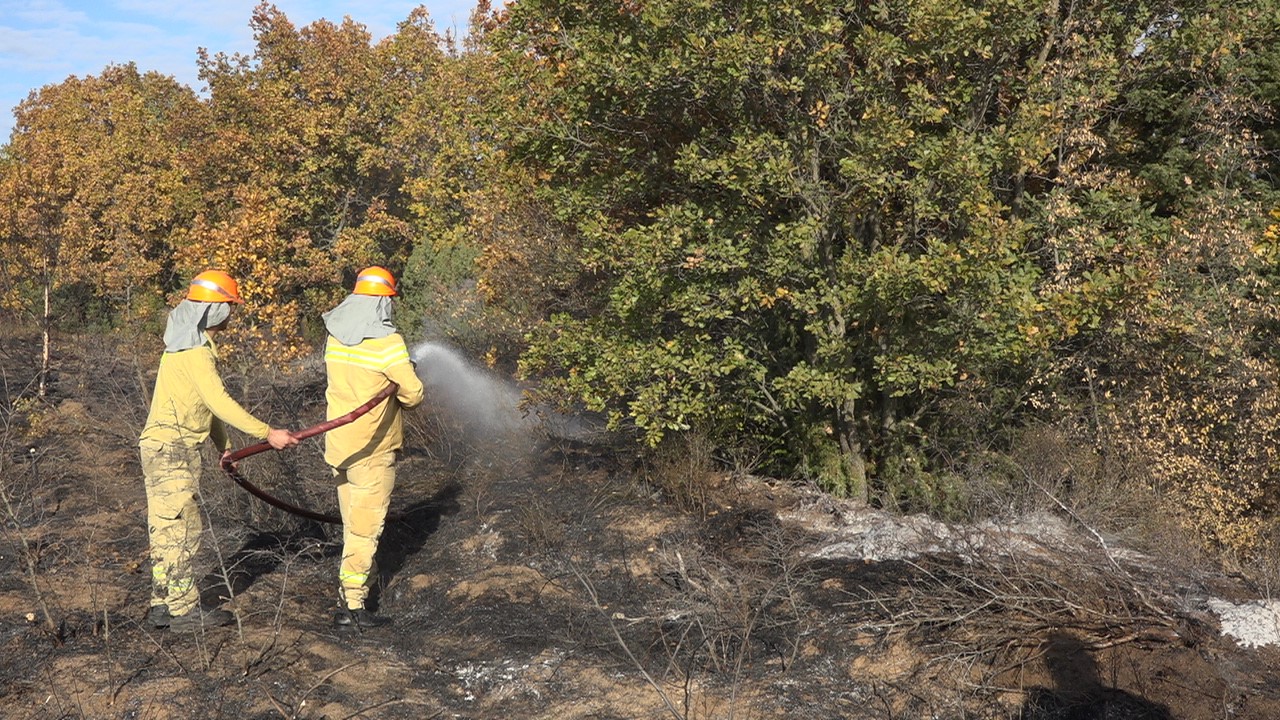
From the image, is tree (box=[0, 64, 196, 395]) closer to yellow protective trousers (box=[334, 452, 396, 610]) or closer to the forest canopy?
the forest canopy

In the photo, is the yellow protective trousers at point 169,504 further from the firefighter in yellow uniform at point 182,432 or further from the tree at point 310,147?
the tree at point 310,147

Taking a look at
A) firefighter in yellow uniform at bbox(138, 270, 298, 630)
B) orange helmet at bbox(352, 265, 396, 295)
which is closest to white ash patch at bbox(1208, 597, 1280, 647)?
orange helmet at bbox(352, 265, 396, 295)

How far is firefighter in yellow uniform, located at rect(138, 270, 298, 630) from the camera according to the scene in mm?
5785

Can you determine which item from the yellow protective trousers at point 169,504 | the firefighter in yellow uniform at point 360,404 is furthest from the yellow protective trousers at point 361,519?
the yellow protective trousers at point 169,504

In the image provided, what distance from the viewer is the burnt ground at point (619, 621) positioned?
4652 mm

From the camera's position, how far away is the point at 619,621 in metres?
6.09

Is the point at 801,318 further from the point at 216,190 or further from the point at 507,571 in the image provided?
the point at 216,190

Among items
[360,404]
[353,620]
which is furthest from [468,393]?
[353,620]

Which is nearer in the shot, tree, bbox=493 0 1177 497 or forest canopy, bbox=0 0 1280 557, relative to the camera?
tree, bbox=493 0 1177 497

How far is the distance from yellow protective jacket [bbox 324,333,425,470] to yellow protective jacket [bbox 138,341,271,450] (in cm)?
43

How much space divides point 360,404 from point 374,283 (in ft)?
2.25

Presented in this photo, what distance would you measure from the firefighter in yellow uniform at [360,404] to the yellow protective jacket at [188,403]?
0.48 meters

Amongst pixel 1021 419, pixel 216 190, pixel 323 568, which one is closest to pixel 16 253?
pixel 216 190

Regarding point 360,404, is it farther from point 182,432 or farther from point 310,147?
point 310,147
